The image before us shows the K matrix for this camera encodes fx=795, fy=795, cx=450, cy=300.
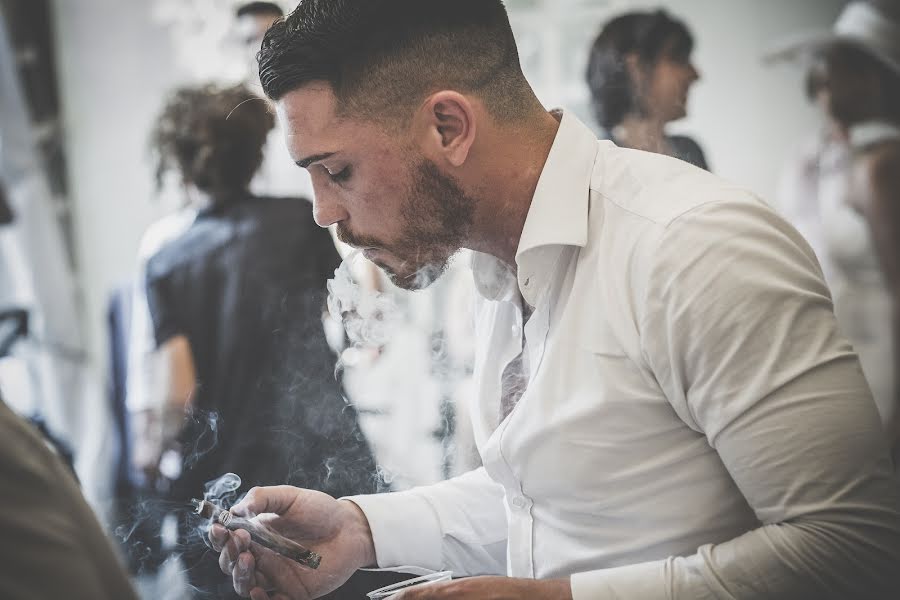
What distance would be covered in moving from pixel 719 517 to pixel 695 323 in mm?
293

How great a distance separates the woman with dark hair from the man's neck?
479 millimetres

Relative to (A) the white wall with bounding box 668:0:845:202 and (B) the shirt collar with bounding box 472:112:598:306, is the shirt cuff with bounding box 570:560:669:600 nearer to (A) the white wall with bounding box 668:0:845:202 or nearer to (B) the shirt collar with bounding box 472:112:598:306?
(B) the shirt collar with bounding box 472:112:598:306

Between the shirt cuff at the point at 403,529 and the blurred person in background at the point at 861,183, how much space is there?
5.23 feet

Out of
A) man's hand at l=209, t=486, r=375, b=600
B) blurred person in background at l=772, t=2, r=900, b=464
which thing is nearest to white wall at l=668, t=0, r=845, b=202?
blurred person in background at l=772, t=2, r=900, b=464

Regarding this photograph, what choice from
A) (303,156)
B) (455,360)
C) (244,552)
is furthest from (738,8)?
(244,552)

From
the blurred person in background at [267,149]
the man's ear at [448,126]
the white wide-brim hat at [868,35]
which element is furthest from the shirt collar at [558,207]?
the white wide-brim hat at [868,35]

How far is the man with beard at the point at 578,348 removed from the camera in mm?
871

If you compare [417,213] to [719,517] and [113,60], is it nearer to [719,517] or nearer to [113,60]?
[719,517]

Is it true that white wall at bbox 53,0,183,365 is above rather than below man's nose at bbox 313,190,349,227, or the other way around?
above

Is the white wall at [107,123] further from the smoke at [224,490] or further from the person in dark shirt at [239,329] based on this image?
the smoke at [224,490]

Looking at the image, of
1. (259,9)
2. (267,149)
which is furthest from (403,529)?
(259,9)

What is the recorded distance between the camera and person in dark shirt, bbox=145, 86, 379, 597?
4.28 feet

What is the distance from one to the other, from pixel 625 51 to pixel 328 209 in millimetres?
982

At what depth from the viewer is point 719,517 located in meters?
1.02
